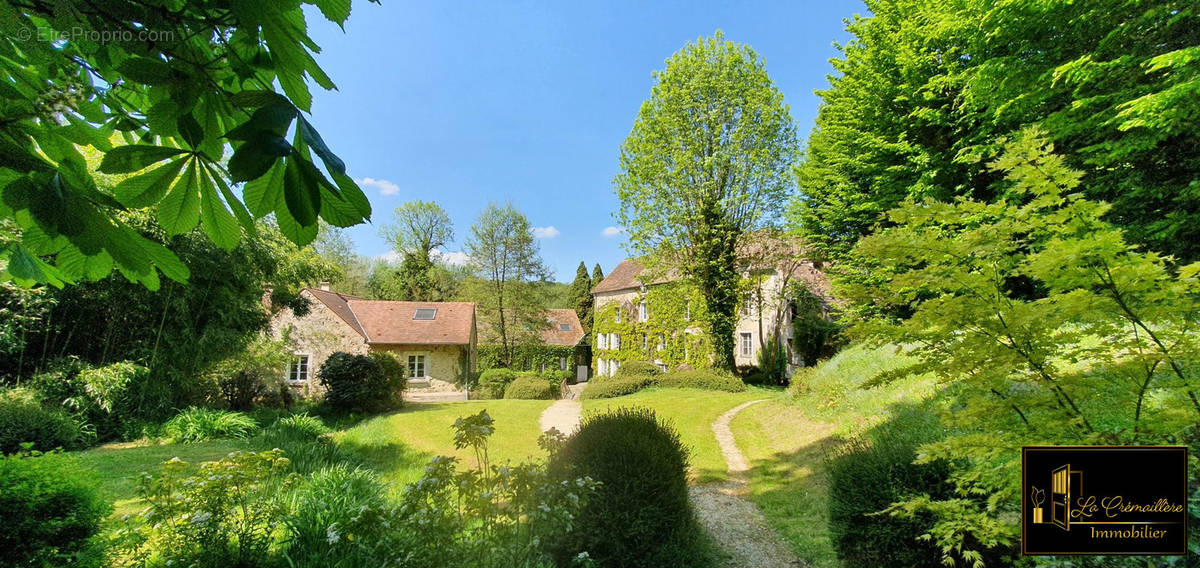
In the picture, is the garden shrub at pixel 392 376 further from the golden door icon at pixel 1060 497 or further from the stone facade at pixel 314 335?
the golden door icon at pixel 1060 497

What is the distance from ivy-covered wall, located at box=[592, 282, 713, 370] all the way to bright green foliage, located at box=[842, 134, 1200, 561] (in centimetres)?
1412

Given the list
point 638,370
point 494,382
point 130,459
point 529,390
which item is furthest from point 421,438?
point 494,382

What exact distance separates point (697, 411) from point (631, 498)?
8.30 metres

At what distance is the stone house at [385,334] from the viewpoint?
1830 cm

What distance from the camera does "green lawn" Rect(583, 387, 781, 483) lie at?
7.70 meters

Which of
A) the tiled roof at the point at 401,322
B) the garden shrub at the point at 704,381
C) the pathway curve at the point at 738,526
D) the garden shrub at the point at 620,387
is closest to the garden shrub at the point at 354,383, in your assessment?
the tiled roof at the point at 401,322

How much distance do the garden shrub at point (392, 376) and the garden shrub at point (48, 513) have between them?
10766 millimetres

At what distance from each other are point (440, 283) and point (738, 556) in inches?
1133

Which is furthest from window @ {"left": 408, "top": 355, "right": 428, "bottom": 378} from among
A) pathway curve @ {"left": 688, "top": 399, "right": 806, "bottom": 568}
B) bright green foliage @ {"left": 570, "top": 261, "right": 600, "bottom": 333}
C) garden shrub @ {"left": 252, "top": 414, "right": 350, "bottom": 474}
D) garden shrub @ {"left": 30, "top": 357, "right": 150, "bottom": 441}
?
pathway curve @ {"left": 688, "top": 399, "right": 806, "bottom": 568}

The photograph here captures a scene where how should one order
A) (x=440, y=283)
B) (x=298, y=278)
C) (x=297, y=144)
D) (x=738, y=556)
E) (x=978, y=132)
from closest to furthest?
(x=297, y=144) < (x=738, y=556) < (x=978, y=132) < (x=298, y=278) < (x=440, y=283)

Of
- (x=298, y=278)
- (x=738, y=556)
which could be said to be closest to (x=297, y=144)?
(x=738, y=556)

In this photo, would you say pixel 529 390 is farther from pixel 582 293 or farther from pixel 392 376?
pixel 582 293

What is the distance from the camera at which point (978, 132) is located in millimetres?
9281

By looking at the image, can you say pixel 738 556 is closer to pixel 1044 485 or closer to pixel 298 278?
pixel 1044 485
